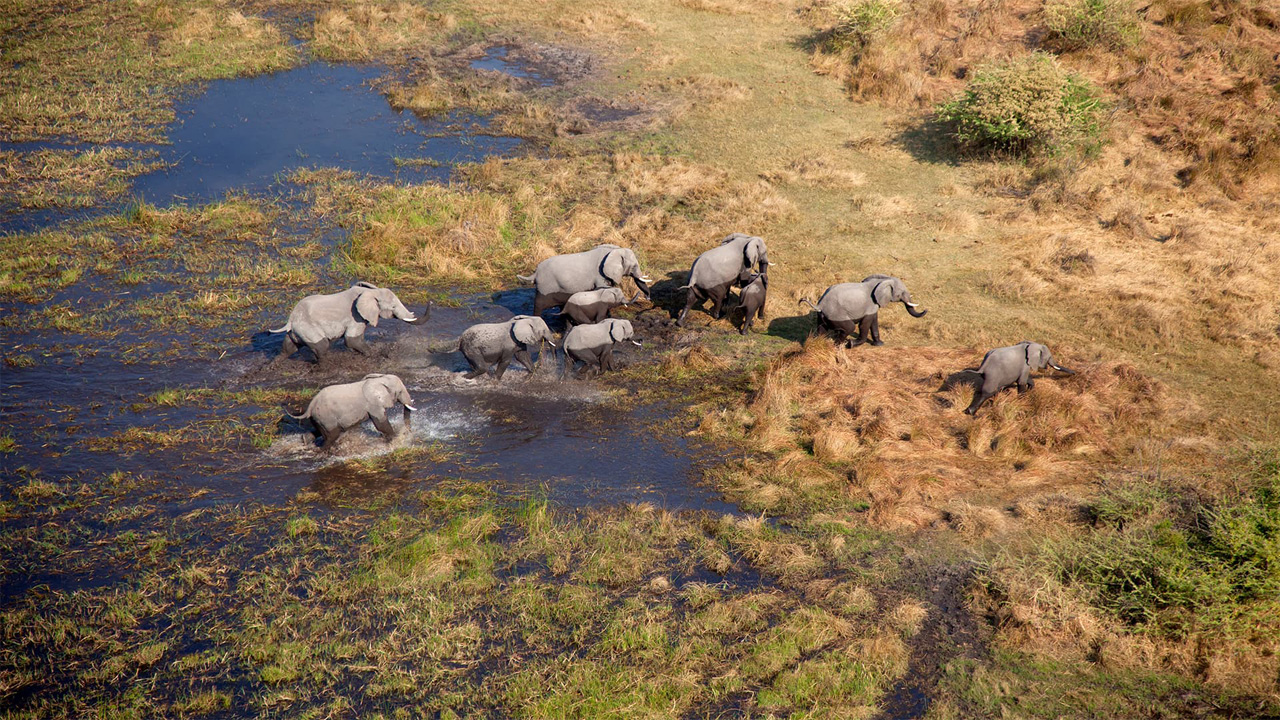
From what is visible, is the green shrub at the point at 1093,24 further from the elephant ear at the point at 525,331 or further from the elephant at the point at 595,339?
the elephant ear at the point at 525,331

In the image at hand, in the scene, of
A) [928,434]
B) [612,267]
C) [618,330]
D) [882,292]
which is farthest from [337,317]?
[928,434]

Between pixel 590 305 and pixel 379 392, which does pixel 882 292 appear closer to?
pixel 590 305

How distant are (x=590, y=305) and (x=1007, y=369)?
18.5ft

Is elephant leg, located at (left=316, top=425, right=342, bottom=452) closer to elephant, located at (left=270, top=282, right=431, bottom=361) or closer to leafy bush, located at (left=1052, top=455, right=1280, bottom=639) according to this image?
elephant, located at (left=270, top=282, right=431, bottom=361)

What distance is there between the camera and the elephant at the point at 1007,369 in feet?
36.8

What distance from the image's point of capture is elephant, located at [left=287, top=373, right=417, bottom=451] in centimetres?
1001

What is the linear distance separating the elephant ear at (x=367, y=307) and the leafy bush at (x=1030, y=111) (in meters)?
13.3

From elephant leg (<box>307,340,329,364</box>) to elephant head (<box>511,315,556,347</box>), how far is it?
2496 millimetres

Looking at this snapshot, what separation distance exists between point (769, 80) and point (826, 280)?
33.3 ft

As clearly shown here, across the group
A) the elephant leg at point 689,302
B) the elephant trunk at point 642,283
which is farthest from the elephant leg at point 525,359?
the elephant leg at point 689,302

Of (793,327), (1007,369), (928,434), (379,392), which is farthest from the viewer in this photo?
(793,327)

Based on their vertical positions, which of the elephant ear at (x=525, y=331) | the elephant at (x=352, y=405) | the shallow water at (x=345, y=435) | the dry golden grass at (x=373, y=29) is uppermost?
the dry golden grass at (x=373, y=29)

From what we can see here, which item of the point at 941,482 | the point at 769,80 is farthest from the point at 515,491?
the point at 769,80

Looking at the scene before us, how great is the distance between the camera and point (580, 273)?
13258 mm
